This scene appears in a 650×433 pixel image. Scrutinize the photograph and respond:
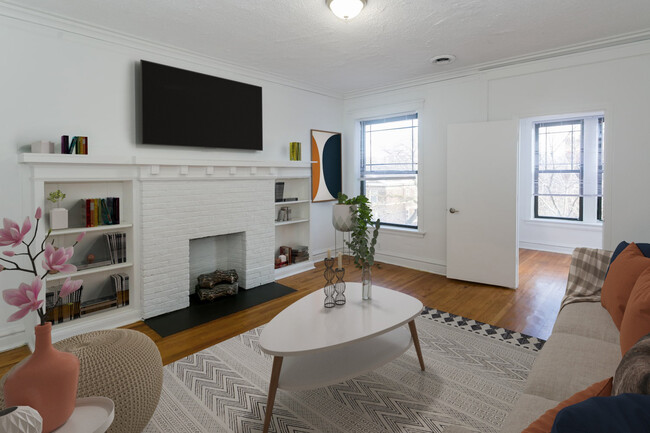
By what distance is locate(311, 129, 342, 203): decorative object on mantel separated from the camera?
5293 mm

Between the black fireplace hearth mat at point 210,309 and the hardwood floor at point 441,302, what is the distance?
0.28ft

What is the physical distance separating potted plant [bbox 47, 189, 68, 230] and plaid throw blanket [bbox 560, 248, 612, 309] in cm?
381

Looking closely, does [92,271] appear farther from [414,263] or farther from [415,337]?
[414,263]

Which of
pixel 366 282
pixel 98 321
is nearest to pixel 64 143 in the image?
pixel 98 321

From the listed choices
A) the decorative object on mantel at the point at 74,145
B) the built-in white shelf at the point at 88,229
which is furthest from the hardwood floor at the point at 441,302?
the decorative object on mantel at the point at 74,145

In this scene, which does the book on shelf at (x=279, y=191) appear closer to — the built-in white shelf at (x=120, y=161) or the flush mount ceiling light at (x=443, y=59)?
the built-in white shelf at (x=120, y=161)

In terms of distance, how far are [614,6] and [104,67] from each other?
14.0 feet

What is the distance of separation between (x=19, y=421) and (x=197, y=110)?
342 cm

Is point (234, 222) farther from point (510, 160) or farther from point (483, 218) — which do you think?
point (510, 160)

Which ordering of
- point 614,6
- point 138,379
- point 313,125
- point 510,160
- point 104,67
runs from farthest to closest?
point 313,125 → point 510,160 → point 104,67 → point 614,6 → point 138,379

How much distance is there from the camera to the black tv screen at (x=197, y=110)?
346cm

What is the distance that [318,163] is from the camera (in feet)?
17.5

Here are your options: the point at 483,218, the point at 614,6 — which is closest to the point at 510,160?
the point at 483,218

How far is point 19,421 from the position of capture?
87cm
